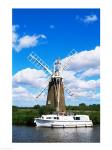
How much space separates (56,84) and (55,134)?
1.13m

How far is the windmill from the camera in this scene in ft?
28.9

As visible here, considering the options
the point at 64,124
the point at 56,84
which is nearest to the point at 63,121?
the point at 64,124

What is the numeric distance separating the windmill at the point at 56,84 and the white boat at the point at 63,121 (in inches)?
10.7

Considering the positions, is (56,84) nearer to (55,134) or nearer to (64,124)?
(64,124)

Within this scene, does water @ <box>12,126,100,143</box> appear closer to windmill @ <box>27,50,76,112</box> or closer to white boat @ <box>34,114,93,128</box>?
white boat @ <box>34,114,93,128</box>

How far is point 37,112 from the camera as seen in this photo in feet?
29.9

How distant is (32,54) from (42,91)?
2.38 ft

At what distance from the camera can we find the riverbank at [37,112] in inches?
338

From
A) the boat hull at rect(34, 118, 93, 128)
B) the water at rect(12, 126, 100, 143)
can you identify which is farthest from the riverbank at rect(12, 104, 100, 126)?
the boat hull at rect(34, 118, 93, 128)

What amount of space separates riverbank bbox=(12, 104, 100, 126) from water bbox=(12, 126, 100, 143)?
0.12 m
